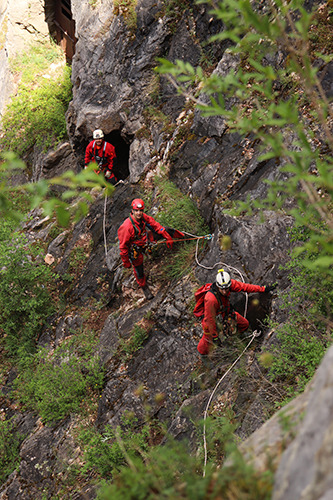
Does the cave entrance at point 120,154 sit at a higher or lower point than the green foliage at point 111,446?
higher

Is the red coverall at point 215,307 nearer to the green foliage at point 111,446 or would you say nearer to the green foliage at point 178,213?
the green foliage at point 111,446

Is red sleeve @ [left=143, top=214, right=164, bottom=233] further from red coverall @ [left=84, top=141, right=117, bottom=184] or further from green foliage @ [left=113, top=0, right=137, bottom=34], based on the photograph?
green foliage @ [left=113, top=0, right=137, bottom=34]

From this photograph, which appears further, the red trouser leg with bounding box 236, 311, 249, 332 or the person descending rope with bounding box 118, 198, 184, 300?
the person descending rope with bounding box 118, 198, 184, 300

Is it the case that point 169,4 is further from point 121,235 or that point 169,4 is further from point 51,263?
point 51,263

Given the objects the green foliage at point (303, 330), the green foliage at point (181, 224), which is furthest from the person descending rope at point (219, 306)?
the green foliage at point (181, 224)

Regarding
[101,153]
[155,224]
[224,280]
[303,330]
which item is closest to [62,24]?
[101,153]

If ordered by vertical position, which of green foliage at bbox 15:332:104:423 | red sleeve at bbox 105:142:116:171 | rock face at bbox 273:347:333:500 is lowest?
green foliage at bbox 15:332:104:423

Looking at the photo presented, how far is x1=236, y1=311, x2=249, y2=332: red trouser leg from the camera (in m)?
6.57

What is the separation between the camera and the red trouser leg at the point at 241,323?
6570mm

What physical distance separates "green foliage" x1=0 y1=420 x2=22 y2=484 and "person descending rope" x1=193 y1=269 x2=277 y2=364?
16.8ft

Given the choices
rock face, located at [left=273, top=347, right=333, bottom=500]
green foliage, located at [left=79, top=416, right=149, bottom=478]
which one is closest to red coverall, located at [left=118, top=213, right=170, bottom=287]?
green foliage, located at [left=79, top=416, right=149, bottom=478]

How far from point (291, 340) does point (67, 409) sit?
206 inches

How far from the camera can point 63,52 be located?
58.7 feet

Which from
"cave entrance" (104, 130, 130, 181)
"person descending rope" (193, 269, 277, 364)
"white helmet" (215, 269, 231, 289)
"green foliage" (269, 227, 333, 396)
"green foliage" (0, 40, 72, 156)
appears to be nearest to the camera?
"green foliage" (269, 227, 333, 396)
